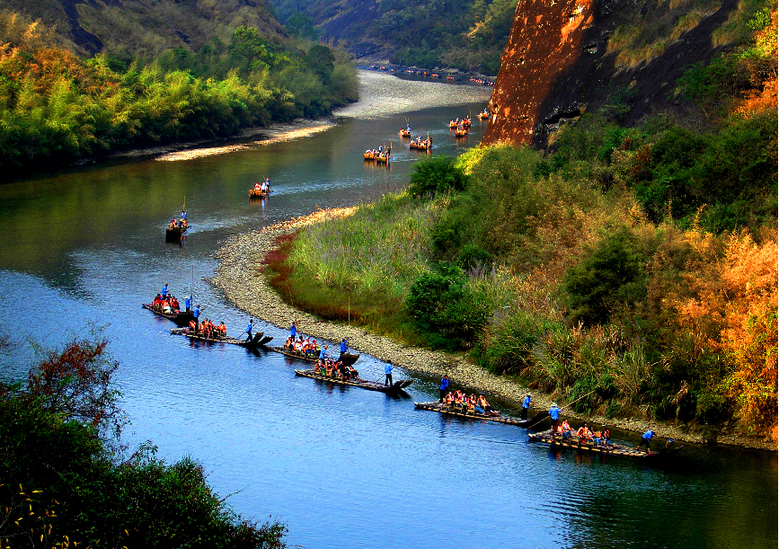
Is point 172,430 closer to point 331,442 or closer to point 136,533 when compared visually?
point 331,442

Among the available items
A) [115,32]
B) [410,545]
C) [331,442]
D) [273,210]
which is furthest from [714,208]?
[115,32]

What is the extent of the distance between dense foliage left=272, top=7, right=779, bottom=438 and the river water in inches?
137

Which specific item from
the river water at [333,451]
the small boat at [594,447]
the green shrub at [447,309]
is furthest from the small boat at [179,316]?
the small boat at [594,447]

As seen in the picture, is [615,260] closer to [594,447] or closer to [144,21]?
[594,447]

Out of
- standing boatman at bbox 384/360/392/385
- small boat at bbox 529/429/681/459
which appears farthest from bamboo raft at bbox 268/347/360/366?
small boat at bbox 529/429/681/459

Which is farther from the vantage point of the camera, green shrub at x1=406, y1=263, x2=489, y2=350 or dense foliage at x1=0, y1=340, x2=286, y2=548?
green shrub at x1=406, y1=263, x2=489, y2=350

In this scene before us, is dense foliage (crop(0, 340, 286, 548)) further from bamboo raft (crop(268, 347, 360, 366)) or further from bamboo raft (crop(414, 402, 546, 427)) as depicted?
bamboo raft (crop(268, 347, 360, 366))

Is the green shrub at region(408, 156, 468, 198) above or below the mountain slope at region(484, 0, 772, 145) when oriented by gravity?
below

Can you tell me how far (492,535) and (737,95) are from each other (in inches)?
1396

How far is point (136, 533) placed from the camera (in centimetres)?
2366

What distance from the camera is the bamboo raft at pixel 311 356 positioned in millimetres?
42812

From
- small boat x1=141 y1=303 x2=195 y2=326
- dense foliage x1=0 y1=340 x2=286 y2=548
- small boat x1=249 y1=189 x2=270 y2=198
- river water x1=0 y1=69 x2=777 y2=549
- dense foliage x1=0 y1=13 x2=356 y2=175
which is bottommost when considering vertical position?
river water x1=0 y1=69 x2=777 y2=549

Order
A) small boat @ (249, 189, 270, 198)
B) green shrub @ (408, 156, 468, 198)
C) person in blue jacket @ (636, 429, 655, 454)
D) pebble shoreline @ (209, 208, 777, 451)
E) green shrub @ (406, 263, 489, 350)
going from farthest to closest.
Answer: small boat @ (249, 189, 270, 198)
green shrub @ (408, 156, 468, 198)
green shrub @ (406, 263, 489, 350)
pebble shoreline @ (209, 208, 777, 451)
person in blue jacket @ (636, 429, 655, 454)

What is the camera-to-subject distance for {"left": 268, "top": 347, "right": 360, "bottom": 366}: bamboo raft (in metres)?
42.8
